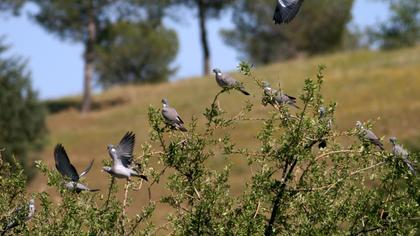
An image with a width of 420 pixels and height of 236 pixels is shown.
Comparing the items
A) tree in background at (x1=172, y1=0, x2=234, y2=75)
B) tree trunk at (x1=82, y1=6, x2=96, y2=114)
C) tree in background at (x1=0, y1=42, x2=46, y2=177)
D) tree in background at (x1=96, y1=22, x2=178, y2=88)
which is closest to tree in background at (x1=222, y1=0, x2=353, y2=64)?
tree in background at (x1=96, y1=22, x2=178, y2=88)

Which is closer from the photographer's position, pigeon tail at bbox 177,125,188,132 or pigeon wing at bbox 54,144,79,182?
pigeon tail at bbox 177,125,188,132

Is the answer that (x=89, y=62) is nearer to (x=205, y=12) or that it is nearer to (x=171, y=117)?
(x=205, y=12)

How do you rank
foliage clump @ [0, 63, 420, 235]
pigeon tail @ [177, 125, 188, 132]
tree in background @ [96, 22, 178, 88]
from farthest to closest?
tree in background @ [96, 22, 178, 88], pigeon tail @ [177, 125, 188, 132], foliage clump @ [0, 63, 420, 235]

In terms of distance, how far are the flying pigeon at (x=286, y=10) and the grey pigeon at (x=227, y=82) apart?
2.22ft

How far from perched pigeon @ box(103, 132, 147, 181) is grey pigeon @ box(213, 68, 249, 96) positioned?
936 mm

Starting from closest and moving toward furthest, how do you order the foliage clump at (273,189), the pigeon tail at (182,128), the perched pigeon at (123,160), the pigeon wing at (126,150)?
1. the foliage clump at (273,189)
2. the perched pigeon at (123,160)
3. the pigeon wing at (126,150)
4. the pigeon tail at (182,128)

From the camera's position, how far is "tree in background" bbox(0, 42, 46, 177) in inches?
1464

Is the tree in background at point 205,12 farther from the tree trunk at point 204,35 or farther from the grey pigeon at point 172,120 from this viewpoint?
the grey pigeon at point 172,120

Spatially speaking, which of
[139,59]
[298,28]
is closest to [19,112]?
[298,28]

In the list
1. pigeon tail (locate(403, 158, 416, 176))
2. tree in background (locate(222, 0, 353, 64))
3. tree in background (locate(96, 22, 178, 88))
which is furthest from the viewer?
tree in background (locate(96, 22, 178, 88))

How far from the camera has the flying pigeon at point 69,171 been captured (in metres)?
7.75

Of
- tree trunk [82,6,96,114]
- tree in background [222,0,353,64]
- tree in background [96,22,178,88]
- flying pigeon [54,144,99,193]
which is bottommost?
flying pigeon [54,144,99,193]

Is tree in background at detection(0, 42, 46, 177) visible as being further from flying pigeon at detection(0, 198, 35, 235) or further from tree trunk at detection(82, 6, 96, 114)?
flying pigeon at detection(0, 198, 35, 235)

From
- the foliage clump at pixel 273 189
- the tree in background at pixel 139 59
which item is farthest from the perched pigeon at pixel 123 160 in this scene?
the tree in background at pixel 139 59
